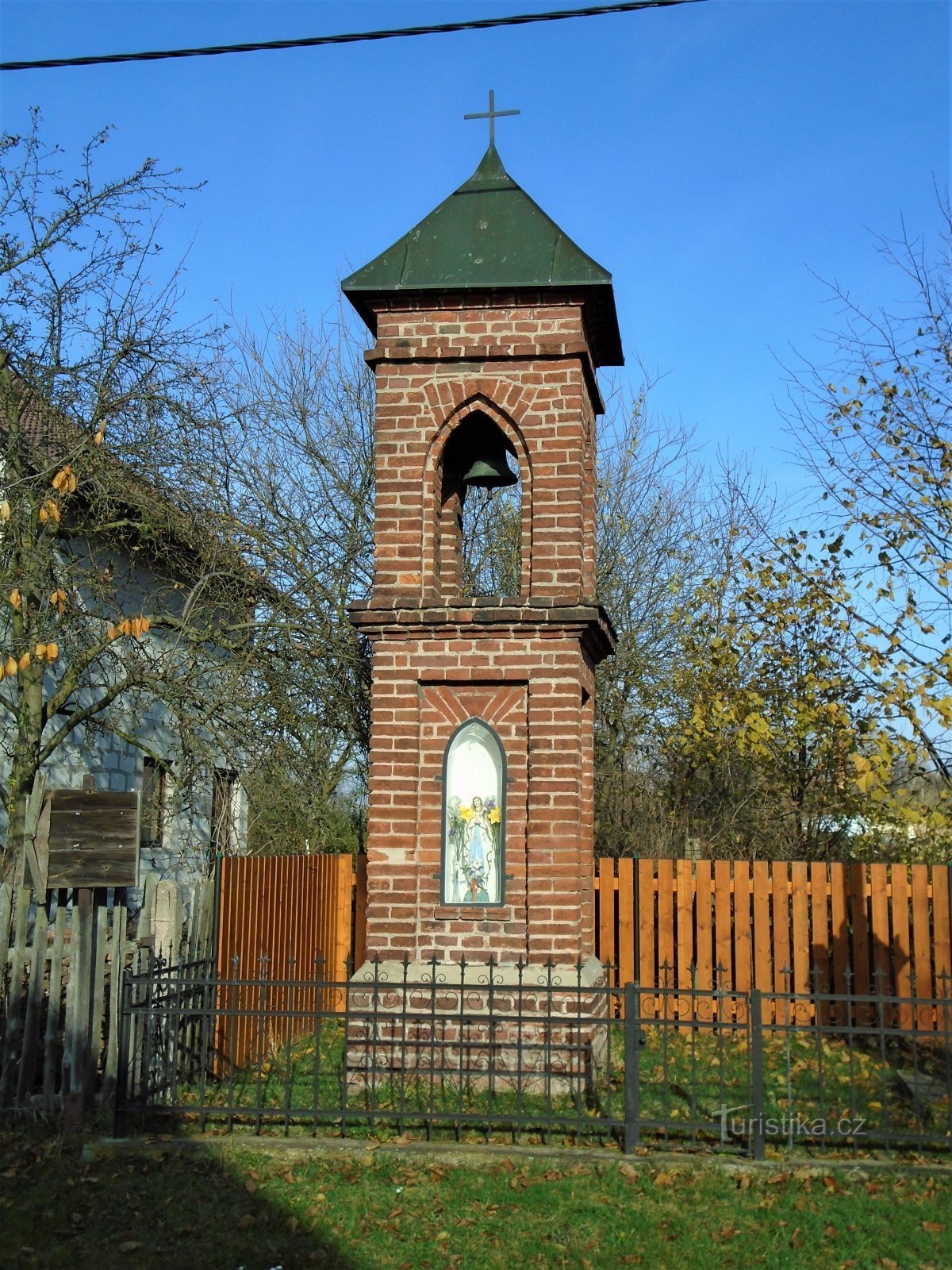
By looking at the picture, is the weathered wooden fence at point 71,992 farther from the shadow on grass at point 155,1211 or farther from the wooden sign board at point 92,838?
the shadow on grass at point 155,1211

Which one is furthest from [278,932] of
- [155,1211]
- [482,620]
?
[155,1211]

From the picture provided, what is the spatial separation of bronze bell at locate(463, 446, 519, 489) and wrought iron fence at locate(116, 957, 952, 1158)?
3.33 metres

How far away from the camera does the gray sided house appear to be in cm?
1020

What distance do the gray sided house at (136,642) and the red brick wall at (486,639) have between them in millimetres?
1971

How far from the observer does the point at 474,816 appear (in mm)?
7652

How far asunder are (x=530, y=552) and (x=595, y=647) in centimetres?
93

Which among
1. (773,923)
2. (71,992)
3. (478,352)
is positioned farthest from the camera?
(773,923)

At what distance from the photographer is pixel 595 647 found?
8.44 metres

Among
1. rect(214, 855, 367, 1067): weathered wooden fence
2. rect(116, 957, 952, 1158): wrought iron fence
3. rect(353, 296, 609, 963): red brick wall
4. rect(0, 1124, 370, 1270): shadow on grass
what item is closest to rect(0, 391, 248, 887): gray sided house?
rect(214, 855, 367, 1067): weathered wooden fence

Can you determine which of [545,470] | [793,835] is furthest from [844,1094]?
[793,835]

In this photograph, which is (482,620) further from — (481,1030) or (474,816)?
(481,1030)

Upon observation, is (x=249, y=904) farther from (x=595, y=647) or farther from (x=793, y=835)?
(x=793, y=835)

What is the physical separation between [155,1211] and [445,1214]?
136 centimetres

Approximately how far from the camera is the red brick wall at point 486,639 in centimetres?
754
